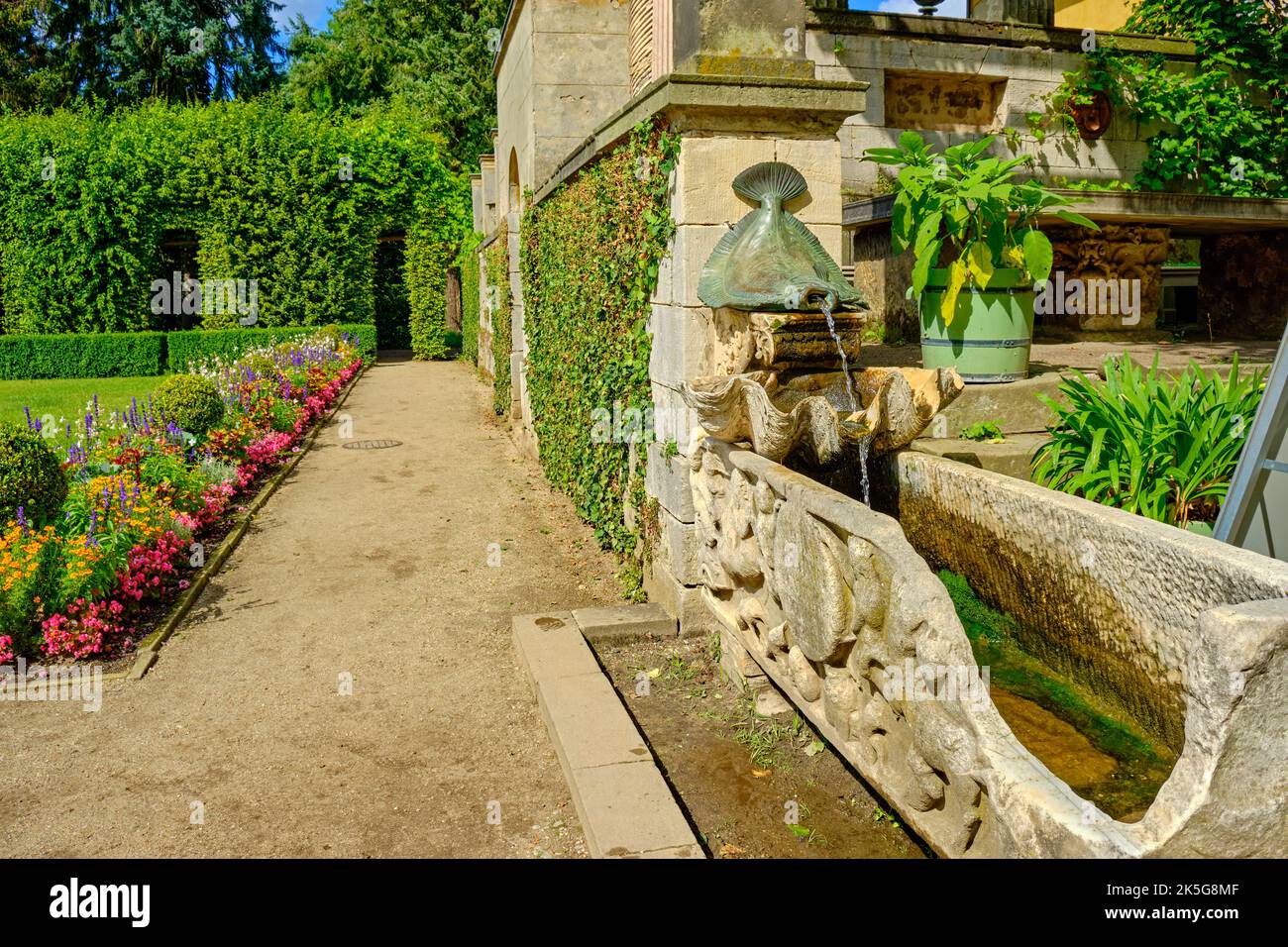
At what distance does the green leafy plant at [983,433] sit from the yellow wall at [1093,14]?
14.6m

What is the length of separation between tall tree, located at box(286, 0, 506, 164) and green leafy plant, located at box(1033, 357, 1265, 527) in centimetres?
2721

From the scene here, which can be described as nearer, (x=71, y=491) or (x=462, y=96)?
(x=71, y=491)

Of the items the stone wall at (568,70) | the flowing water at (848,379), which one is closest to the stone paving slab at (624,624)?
the flowing water at (848,379)

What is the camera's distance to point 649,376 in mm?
5250

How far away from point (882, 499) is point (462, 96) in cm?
2886

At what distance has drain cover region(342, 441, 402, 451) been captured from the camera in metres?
10.8

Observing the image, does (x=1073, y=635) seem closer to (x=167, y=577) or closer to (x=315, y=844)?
(x=315, y=844)

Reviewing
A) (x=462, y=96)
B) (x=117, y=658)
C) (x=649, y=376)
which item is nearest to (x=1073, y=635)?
(x=649, y=376)

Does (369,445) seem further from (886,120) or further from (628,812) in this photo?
(628,812)

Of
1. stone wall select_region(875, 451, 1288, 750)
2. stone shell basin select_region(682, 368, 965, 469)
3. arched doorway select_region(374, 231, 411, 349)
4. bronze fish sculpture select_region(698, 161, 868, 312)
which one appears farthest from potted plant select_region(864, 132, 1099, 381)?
arched doorway select_region(374, 231, 411, 349)

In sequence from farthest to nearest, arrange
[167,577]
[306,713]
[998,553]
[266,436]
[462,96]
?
[462,96], [266,436], [167,577], [306,713], [998,553]

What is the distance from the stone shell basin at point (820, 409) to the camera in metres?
3.66

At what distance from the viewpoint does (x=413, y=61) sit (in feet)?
103
